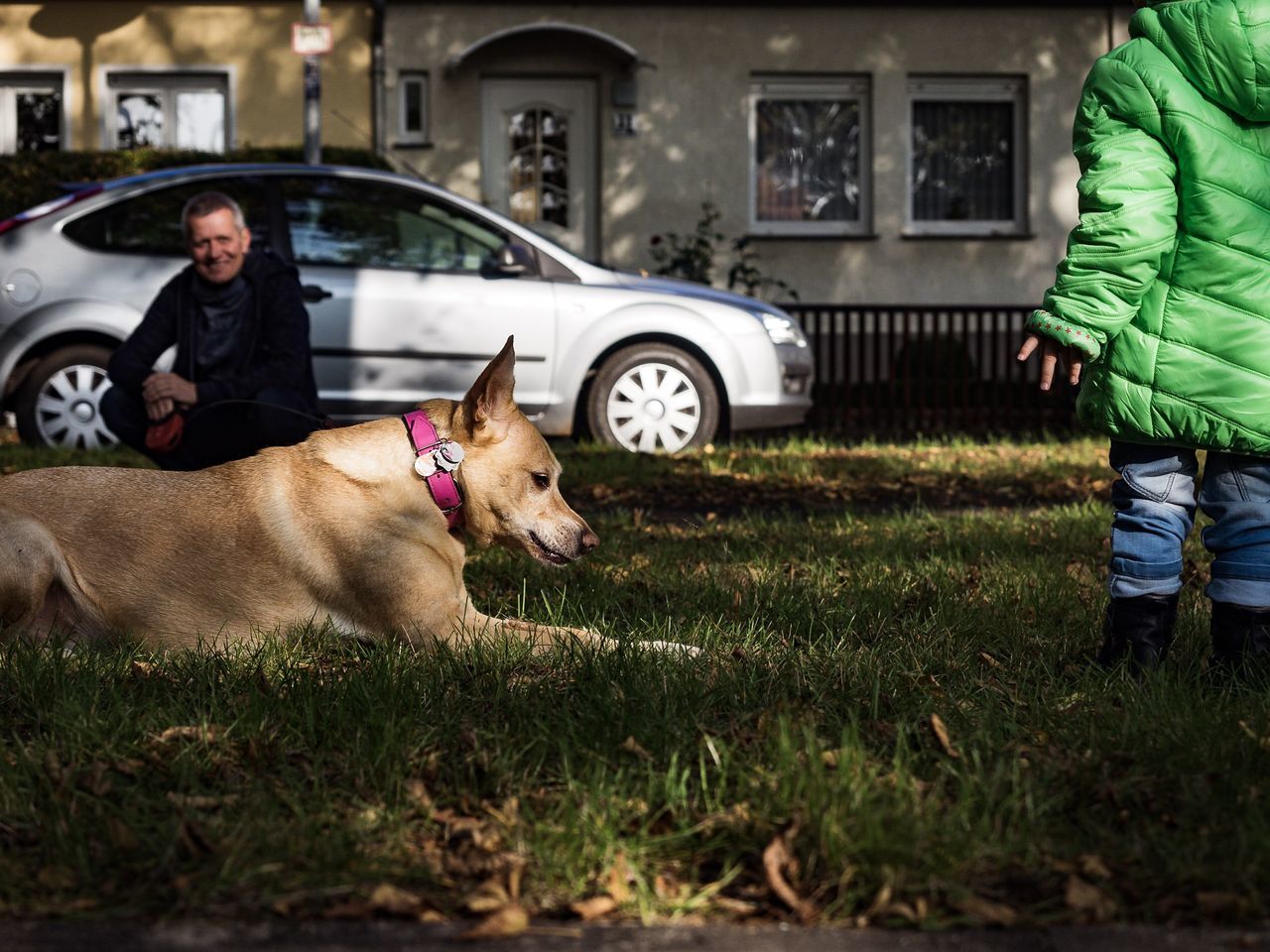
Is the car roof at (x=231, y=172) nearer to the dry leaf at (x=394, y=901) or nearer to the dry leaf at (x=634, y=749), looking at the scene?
the dry leaf at (x=634, y=749)

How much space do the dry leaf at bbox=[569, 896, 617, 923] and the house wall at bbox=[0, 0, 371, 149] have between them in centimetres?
1519

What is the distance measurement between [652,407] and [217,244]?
416 cm

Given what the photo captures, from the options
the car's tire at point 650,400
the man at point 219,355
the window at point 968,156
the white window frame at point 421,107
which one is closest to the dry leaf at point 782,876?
the man at point 219,355

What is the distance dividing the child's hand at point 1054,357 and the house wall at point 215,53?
45.9 ft

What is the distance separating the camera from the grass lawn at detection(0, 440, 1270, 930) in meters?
2.55

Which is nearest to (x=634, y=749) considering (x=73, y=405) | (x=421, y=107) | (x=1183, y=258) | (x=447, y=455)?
(x=447, y=455)

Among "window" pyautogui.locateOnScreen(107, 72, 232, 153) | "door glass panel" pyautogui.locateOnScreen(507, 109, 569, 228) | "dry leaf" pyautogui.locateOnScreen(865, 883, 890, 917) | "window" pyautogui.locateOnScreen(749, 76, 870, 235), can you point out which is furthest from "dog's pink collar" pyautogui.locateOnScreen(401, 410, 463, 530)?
"window" pyautogui.locateOnScreen(107, 72, 232, 153)

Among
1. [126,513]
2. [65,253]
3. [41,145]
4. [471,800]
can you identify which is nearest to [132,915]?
[471,800]

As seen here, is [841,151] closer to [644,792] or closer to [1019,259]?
[1019,259]

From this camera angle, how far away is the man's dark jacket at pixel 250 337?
21.2ft

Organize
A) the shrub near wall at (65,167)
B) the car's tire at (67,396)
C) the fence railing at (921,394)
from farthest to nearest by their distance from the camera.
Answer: the shrub near wall at (65,167) → the fence railing at (921,394) → the car's tire at (67,396)

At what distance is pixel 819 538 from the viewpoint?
6559mm

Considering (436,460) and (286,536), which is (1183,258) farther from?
(286,536)

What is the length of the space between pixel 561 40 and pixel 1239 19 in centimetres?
1366
